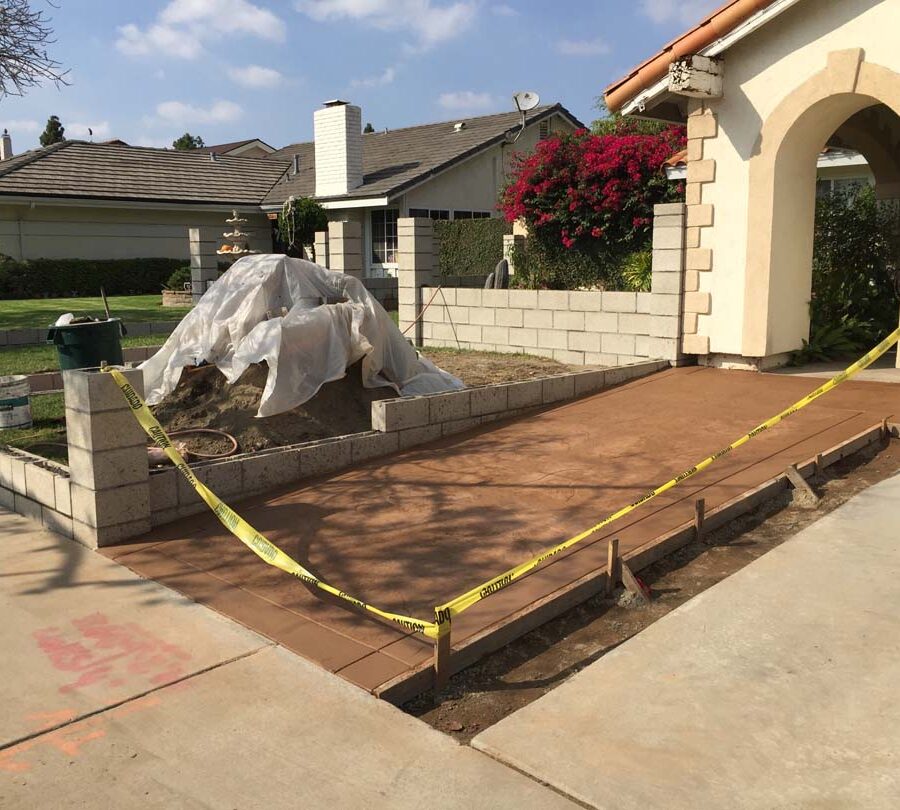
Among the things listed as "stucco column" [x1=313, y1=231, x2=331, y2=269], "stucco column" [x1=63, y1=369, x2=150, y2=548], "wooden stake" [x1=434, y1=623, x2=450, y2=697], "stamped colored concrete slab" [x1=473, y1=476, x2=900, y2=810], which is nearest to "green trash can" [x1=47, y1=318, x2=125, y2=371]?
"stucco column" [x1=63, y1=369, x2=150, y2=548]

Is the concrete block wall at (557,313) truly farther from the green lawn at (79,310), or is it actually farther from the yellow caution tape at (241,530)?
the yellow caution tape at (241,530)

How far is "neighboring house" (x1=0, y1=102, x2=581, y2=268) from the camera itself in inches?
1049

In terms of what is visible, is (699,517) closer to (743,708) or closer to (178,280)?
(743,708)

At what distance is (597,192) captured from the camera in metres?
15.9

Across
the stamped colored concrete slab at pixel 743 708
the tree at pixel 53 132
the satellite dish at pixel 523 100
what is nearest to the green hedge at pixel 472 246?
the satellite dish at pixel 523 100

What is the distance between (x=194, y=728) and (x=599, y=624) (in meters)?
2.18

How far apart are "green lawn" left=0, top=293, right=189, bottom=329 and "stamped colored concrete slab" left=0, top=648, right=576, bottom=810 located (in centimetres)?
1391

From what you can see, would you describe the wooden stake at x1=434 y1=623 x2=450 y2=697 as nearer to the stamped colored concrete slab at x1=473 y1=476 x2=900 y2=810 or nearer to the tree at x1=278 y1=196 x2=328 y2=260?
the stamped colored concrete slab at x1=473 y1=476 x2=900 y2=810

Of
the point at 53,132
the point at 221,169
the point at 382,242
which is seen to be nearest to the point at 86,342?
the point at 382,242

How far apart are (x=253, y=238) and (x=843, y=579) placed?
28.0m

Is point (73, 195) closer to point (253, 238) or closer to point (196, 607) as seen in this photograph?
point (253, 238)

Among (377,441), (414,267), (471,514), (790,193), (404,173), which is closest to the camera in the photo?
(471,514)

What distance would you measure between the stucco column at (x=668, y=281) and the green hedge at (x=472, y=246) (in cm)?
1061

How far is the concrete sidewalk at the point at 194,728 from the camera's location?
3332mm
